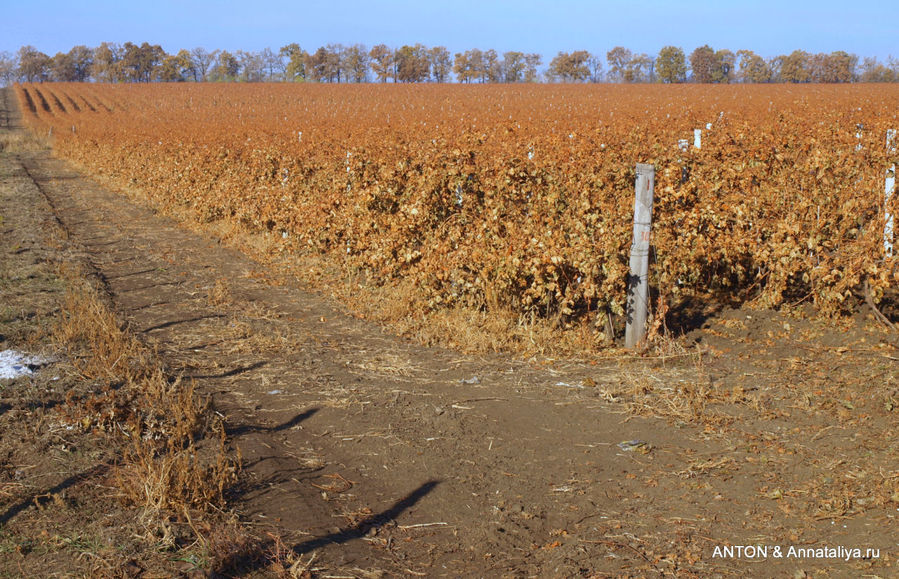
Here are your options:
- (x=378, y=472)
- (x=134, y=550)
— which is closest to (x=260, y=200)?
(x=378, y=472)

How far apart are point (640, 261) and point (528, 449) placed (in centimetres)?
234

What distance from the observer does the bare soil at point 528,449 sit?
3549 mm

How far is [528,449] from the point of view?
4734mm

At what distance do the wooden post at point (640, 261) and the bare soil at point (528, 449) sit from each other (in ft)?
0.91

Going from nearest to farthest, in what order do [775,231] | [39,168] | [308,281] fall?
[775,231]
[308,281]
[39,168]

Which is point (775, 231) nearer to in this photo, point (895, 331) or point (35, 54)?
point (895, 331)

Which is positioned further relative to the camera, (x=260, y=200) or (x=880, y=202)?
(x=260, y=200)

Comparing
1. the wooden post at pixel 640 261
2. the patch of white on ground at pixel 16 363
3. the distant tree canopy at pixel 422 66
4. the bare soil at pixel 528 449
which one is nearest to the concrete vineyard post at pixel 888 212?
the bare soil at pixel 528 449

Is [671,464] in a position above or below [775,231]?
below

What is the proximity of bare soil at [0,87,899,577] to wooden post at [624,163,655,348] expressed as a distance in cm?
28

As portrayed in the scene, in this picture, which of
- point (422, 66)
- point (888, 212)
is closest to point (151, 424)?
point (888, 212)

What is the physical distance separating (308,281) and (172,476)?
560 cm

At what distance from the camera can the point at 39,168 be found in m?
26.5

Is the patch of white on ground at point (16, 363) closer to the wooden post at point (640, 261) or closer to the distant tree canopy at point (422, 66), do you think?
the wooden post at point (640, 261)
